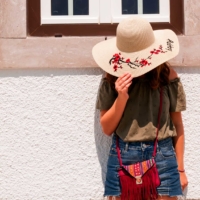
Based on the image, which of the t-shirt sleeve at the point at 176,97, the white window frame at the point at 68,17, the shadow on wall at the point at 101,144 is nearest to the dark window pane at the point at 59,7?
the white window frame at the point at 68,17

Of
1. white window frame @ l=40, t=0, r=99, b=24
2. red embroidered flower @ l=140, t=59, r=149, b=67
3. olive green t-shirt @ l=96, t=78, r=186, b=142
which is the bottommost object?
olive green t-shirt @ l=96, t=78, r=186, b=142

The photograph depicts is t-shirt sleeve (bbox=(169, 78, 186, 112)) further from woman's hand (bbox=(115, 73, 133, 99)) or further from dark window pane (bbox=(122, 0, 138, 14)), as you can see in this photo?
dark window pane (bbox=(122, 0, 138, 14))

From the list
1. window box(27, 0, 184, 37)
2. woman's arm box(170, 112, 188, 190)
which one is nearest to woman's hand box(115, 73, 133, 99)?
woman's arm box(170, 112, 188, 190)

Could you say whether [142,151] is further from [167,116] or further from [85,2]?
[85,2]

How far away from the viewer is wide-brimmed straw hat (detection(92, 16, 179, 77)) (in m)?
2.76

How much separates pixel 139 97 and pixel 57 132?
26.5 inches

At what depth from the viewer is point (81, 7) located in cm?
330

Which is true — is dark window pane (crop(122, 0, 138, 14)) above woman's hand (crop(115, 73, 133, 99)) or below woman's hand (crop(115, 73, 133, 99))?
above

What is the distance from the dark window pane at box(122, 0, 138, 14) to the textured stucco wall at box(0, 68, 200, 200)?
486mm

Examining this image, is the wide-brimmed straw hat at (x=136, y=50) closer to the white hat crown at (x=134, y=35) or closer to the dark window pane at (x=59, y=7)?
the white hat crown at (x=134, y=35)

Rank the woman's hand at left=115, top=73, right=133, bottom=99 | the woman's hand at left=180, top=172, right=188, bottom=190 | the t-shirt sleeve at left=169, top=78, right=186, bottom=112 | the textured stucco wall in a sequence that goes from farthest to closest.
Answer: the textured stucco wall → the woman's hand at left=180, top=172, right=188, bottom=190 → the t-shirt sleeve at left=169, top=78, right=186, bottom=112 → the woman's hand at left=115, top=73, right=133, bottom=99

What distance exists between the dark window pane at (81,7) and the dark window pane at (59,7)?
0.21 ft

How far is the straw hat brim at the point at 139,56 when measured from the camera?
2773 millimetres

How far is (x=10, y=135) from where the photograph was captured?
3232 mm
